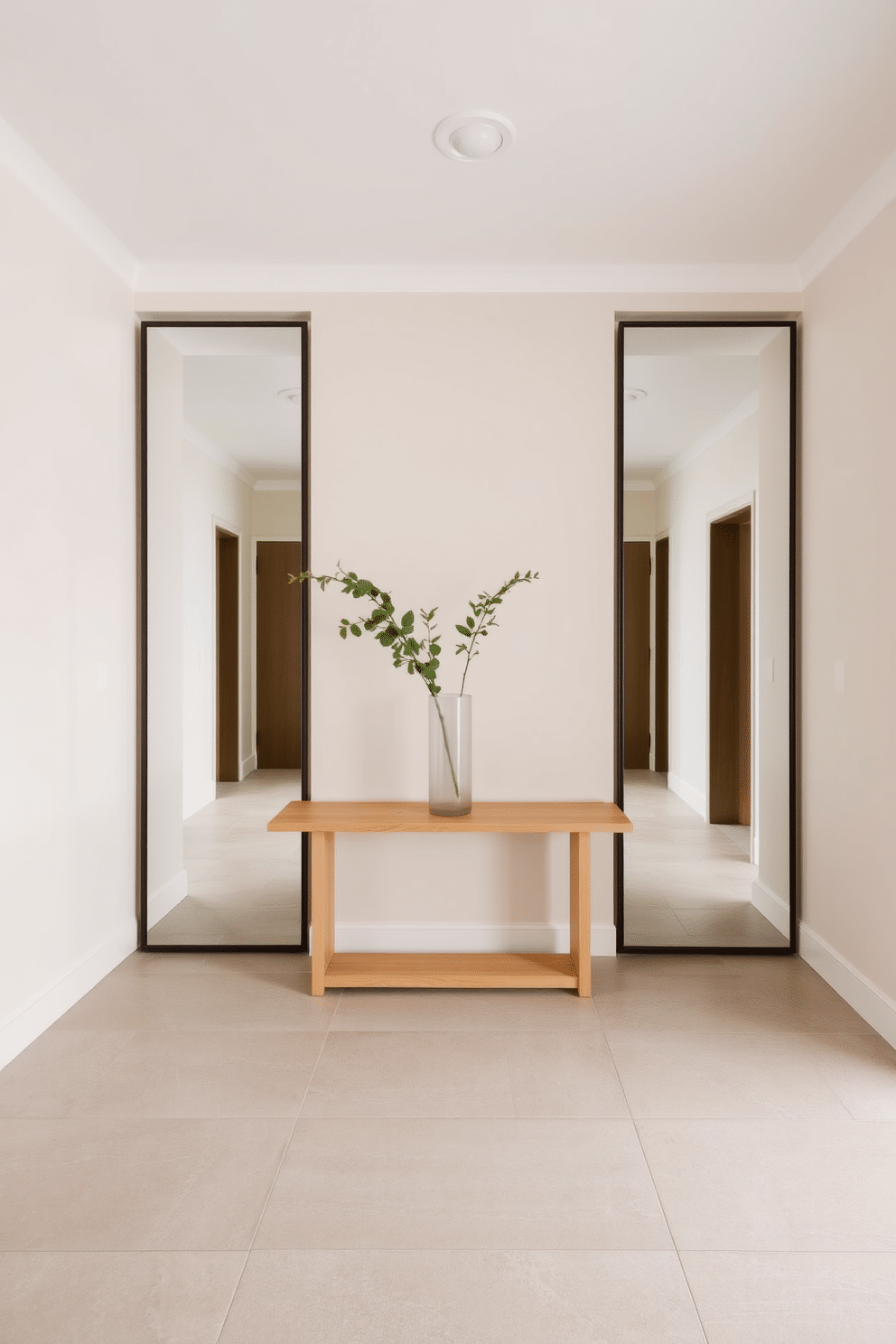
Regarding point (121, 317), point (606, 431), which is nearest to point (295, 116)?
point (121, 317)

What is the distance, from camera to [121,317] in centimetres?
323

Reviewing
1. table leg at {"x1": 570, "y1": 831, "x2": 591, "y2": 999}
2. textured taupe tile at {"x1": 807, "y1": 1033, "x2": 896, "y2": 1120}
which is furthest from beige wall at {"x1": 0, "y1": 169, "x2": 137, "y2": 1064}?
textured taupe tile at {"x1": 807, "y1": 1033, "x2": 896, "y2": 1120}

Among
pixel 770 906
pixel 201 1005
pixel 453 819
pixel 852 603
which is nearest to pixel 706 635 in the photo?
pixel 852 603

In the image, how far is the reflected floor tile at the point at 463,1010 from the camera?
107 inches

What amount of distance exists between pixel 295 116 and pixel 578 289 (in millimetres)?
1294

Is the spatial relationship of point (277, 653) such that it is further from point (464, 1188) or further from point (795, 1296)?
point (795, 1296)

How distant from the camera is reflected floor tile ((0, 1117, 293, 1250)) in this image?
1.76m

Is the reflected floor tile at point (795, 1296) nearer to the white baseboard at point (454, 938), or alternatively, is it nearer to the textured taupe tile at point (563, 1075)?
the textured taupe tile at point (563, 1075)

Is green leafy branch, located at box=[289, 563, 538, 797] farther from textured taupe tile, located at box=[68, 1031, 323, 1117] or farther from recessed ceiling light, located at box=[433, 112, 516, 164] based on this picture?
recessed ceiling light, located at box=[433, 112, 516, 164]

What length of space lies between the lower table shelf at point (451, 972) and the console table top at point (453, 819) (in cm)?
48

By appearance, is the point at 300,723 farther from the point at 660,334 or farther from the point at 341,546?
the point at 660,334

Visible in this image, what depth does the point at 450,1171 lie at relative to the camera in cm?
197

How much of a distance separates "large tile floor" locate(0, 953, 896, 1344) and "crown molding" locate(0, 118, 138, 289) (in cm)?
251

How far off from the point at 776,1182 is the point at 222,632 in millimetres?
2388
